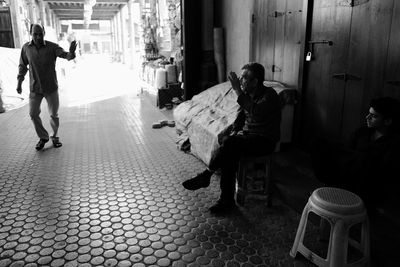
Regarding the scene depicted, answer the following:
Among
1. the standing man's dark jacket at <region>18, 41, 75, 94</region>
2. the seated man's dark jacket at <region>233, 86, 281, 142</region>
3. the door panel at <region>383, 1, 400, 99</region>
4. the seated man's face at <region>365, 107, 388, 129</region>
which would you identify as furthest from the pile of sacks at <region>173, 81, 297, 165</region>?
the standing man's dark jacket at <region>18, 41, 75, 94</region>

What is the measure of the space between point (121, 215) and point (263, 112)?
1.71 metres

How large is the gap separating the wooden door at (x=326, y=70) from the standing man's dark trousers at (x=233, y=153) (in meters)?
0.97

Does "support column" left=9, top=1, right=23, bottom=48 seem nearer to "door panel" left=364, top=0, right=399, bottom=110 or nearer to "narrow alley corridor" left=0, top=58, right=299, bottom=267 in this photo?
"narrow alley corridor" left=0, top=58, right=299, bottom=267

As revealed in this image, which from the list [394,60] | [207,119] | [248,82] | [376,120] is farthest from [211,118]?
[376,120]

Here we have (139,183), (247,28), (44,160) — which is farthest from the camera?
(247,28)

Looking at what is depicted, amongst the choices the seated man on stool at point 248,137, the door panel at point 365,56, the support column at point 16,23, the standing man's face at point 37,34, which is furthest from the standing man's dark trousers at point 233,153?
the support column at point 16,23

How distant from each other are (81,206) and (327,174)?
241 cm

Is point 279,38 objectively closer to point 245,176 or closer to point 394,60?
point 394,60

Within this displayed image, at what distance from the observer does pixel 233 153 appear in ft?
9.85

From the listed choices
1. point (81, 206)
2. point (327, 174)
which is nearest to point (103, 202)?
point (81, 206)

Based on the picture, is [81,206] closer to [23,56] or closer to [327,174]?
[327,174]

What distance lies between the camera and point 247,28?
5.66 meters

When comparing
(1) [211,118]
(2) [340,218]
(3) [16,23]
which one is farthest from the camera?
(3) [16,23]

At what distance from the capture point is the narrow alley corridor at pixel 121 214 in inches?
100.0
